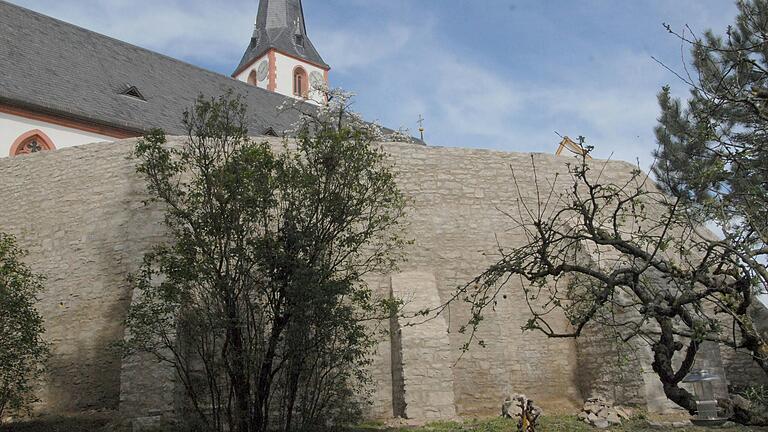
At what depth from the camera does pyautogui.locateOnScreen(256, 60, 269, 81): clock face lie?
39094 millimetres

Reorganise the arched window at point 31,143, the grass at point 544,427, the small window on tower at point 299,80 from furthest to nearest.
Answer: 1. the small window on tower at point 299,80
2. the arched window at point 31,143
3. the grass at point 544,427

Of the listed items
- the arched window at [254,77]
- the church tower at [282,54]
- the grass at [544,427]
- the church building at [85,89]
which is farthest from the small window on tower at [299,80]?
the grass at [544,427]

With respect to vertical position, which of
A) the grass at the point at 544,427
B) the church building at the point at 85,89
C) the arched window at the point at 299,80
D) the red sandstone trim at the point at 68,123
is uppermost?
the arched window at the point at 299,80

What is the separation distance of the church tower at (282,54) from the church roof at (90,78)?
596 inches

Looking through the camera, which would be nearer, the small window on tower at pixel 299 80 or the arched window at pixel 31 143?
the arched window at pixel 31 143

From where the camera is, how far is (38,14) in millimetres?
20344

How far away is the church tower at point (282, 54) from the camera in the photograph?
3891cm

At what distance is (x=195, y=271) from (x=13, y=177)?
5719mm

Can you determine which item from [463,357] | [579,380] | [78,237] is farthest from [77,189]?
[579,380]

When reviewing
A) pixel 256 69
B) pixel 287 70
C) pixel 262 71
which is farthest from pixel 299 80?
pixel 256 69

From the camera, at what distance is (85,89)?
18.9 m

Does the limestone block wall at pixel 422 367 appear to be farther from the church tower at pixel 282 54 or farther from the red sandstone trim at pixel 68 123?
the church tower at pixel 282 54

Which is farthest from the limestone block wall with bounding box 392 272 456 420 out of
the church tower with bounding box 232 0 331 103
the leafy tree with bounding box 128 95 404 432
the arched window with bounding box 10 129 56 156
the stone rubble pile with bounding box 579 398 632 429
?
the church tower with bounding box 232 0 331 103

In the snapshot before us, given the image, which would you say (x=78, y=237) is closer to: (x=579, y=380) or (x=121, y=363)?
(x=121, y=363)
